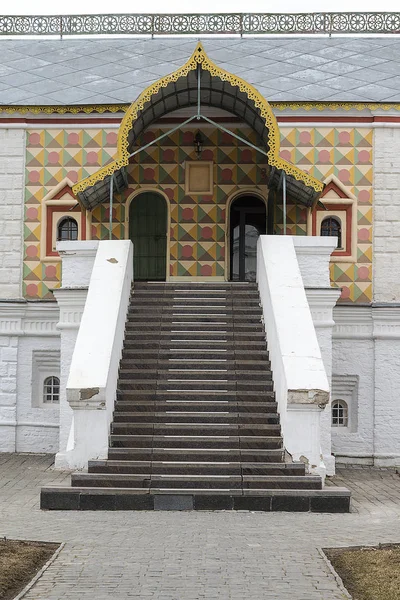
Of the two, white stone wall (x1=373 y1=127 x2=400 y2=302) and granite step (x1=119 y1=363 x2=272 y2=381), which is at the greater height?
white stone wall (x1=373 y1=127 x2=400 y2=302)

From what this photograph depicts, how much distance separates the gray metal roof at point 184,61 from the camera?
16.3 meters

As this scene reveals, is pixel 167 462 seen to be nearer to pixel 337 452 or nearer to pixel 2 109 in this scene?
pixel 337 452

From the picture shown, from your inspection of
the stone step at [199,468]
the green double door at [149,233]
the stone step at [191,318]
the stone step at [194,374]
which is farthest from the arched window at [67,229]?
the stone step at [199,468]

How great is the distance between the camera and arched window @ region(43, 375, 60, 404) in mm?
16047

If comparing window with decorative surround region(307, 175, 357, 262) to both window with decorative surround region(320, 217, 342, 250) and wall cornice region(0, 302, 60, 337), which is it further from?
wall cornice region(0, 302, 60, 337)

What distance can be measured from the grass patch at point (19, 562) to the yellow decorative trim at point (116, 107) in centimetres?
951

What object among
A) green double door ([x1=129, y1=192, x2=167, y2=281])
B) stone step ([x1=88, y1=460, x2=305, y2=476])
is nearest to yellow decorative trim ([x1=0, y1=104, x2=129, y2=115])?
green double door ([x1=129, y1=192, x2=167, y2=281])

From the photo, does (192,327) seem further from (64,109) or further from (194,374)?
(64,109)

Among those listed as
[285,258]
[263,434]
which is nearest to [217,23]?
[285,258]

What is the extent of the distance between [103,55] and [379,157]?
20.3 ft

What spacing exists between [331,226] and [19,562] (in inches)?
394

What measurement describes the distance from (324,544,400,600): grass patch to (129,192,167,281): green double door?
9348mm

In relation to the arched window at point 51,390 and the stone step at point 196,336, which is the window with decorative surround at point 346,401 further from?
the arched window at point 51,390

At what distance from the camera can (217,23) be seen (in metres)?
19.6
